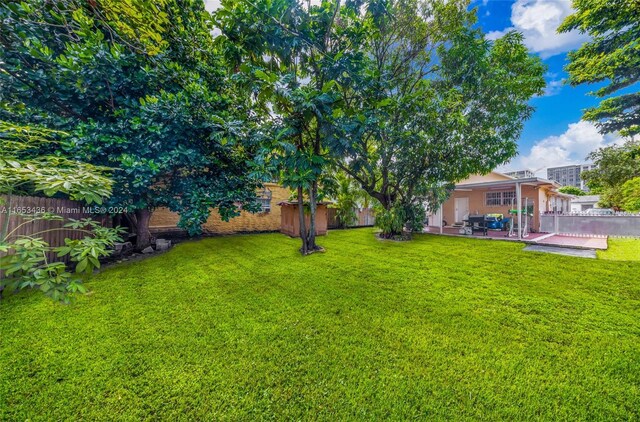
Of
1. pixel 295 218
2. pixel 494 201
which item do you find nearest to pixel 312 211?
pixel 295 218

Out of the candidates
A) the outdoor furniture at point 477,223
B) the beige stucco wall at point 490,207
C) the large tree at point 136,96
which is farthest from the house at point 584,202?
the large tree at point 136,96

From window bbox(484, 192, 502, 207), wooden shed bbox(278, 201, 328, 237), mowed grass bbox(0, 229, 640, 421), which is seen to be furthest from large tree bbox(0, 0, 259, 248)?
window bbox(484, 192, 502, 207)

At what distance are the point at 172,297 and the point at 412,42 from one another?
10478mm

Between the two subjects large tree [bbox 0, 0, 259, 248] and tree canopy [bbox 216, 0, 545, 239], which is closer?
large tree [bbox 0, 0, 259, 248]

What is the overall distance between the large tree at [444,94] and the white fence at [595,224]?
5.15 m

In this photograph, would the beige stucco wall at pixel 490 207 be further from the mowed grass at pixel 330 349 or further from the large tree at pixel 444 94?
the mowed grass at pixel 330 349

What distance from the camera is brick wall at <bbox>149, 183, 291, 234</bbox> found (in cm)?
994

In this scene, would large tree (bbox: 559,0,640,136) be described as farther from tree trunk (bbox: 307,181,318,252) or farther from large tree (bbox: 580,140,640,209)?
tree trunk (bbox: 307,181,318,252)

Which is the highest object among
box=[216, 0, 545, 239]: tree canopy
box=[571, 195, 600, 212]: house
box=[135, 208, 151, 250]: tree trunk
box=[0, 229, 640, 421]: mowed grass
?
box=[216, 0, 545, 239]: tree canopy

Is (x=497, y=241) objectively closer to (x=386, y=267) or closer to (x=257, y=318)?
(x=386, y=267)

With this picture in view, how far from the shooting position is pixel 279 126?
595cm

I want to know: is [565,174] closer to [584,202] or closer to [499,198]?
[584,202]

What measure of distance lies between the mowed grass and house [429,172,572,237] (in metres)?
7.24

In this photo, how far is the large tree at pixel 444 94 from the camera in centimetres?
726
